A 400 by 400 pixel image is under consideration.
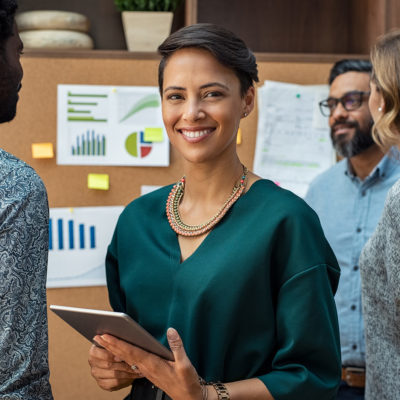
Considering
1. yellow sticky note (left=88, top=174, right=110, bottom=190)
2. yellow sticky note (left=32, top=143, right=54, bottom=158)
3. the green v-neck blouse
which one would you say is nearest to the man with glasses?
yellow sticky note (left=88, top=174, right=110, bottom=190)

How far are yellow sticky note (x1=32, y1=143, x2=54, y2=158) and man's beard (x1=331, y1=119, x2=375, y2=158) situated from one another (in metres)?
1.04

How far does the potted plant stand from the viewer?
235cm

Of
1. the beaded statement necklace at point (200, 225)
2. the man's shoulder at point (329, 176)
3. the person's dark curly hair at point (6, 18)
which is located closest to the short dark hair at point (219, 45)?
the beaded statement necklace at point (200, 225)

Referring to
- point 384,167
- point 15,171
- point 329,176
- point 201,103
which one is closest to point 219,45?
point 201,103

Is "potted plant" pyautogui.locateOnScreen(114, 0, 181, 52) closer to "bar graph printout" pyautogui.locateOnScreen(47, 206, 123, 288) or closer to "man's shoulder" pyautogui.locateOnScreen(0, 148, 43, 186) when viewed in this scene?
"bar graph printout" pyautogui.locateOnScreen(47, 206, 123, 288)

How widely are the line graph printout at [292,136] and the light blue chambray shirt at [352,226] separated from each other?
0.27 metres

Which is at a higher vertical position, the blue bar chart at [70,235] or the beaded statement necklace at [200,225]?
the beaded statement necklace at [200,225]

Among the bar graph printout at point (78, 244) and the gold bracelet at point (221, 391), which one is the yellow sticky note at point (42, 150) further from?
the gold bracelet at point (221, 391)

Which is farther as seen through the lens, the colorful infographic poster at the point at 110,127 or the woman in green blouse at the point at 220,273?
the colorful infographic poster at the point at 110,127

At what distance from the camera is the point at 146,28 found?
7.75 ft

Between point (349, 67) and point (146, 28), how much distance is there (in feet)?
2.52

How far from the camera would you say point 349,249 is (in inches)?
79.8

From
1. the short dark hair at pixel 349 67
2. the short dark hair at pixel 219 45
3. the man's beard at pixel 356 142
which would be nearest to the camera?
the short dark hair at pixel 219 45

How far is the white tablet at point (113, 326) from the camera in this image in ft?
3.12
